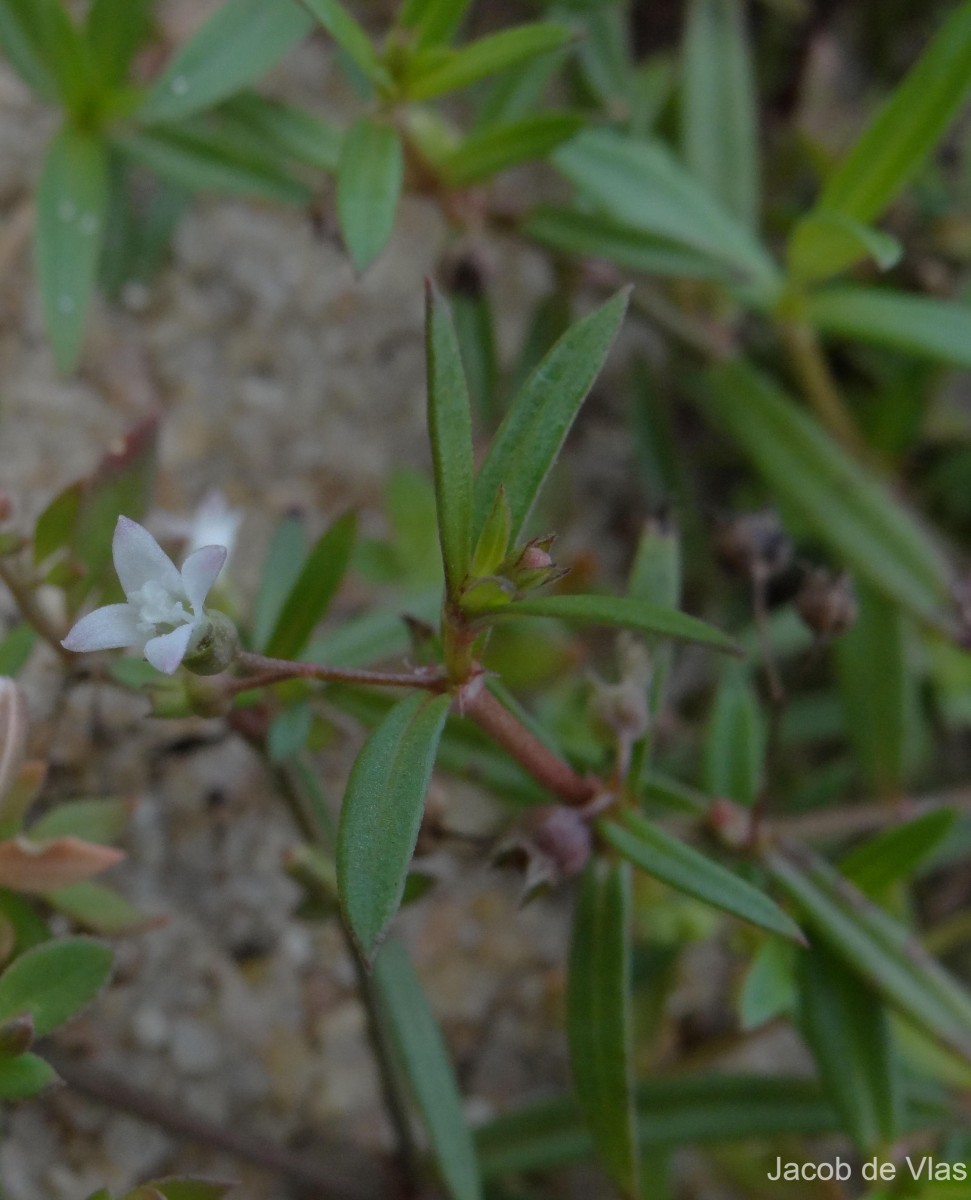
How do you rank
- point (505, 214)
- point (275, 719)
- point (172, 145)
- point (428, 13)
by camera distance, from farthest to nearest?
point (505, 214) < point (172, 145) < point (428, 13) < point (275, 719)

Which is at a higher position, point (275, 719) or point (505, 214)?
point (505, 214)

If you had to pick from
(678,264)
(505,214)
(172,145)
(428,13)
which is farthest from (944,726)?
(172,145)

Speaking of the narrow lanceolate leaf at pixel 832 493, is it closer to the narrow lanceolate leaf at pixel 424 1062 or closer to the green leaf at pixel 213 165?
the green leaf at pixel 213 165

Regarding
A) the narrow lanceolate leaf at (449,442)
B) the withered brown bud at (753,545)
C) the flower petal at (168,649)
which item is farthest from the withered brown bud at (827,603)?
the flower petal at (168,649)

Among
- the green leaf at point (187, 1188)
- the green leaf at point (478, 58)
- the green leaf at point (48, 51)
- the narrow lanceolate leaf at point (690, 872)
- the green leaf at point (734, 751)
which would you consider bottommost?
the green leaf at point (734, 751)

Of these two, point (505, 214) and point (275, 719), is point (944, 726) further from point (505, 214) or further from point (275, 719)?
point (275, 719)

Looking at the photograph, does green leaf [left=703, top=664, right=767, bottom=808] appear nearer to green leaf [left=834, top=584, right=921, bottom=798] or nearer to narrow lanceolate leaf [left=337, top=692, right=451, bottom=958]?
green leaf [left=834, top=584, right=921, bottom=798]
